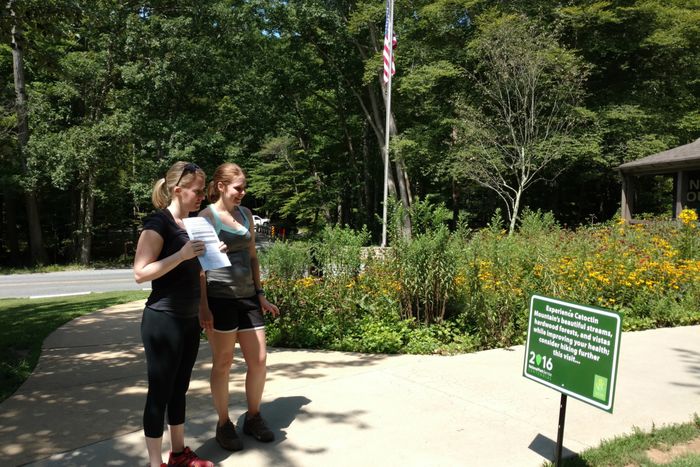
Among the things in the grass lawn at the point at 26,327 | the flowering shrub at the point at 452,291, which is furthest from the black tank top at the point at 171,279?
the flowering shrub at the point at 452,291

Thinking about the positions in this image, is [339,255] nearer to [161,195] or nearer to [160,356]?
[161,195]

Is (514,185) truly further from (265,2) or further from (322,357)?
(322,357)

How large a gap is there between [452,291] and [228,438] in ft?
11.8

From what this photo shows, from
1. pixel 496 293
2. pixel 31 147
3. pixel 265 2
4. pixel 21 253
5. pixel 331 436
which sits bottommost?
pixel 21 253

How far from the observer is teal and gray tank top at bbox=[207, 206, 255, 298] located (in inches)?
128

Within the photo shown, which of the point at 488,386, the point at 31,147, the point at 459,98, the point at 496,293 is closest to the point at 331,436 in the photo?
the point at 488,386

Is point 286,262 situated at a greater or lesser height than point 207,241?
lesser

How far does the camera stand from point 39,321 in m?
8.45

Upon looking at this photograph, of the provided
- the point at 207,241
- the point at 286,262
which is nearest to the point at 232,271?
the point at 207,241

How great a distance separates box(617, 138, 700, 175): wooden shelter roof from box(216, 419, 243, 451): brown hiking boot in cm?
1848

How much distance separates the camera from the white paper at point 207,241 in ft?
9.36

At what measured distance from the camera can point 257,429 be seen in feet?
11.4

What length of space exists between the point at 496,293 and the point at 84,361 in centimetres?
470

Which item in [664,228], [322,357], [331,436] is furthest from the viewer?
[664,228]
